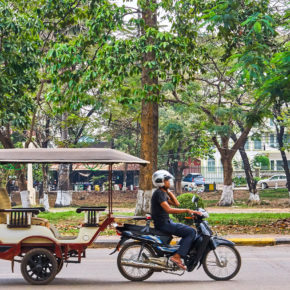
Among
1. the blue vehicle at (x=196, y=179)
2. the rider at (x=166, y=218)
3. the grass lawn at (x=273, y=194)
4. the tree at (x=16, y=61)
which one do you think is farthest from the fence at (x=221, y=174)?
the rider at (x=166, y=218)

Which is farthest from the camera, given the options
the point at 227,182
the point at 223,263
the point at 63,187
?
the point at 63,187

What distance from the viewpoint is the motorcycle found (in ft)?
28.0

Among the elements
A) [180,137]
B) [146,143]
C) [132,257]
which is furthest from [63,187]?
[132,257]

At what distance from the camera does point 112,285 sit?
8359mm

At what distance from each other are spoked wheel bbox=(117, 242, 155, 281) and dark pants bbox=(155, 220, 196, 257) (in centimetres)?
37

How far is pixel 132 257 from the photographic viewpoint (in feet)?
28.2

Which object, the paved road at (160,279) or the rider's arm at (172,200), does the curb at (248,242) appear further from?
the rider's arm at (172,200)

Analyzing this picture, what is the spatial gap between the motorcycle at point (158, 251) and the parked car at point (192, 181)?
43.4 meters

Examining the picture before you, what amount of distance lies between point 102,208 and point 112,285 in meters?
1.18

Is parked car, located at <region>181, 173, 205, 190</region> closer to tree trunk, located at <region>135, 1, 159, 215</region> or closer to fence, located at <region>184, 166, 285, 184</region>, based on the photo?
fence, located at <region>184, 166, 285, 184</region>

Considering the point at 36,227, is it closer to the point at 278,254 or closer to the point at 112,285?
the point at 112,285

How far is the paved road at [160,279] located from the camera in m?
8.24

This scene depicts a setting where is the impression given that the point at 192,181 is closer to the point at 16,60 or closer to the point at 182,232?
the point at 16,60

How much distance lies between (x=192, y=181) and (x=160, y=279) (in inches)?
1855
